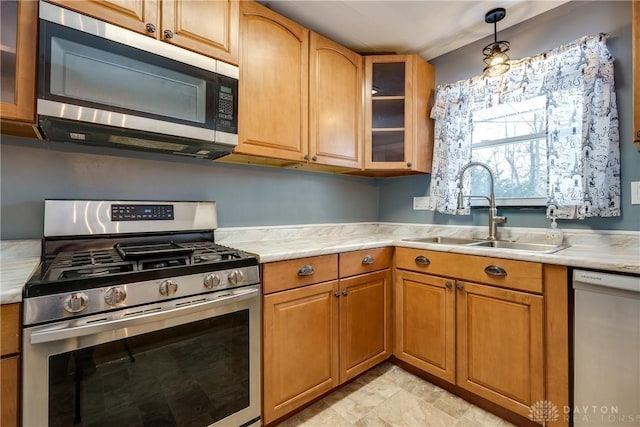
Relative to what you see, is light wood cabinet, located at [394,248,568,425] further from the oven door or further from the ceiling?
the ceiling

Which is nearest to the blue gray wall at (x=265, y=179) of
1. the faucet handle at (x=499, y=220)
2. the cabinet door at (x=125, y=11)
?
the faucet handle at (x=499, y=220)

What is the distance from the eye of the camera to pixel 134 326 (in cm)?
101

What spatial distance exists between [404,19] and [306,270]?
5.62ft

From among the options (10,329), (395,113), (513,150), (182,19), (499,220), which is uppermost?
(182,19)

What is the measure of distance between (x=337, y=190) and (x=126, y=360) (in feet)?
5.93

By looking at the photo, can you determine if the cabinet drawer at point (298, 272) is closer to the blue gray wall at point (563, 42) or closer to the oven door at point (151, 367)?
the oven door at point (151, 367)

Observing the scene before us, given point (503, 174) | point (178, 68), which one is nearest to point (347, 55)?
point (178, 68)

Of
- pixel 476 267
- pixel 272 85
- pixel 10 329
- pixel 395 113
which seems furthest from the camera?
pixel 395 113

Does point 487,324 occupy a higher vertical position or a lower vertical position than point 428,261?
lower

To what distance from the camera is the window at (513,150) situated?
1929mm

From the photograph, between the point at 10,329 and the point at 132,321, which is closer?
the point at 10,329

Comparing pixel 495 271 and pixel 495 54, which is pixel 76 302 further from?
pixel 495 54

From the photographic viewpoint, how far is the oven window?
93cm

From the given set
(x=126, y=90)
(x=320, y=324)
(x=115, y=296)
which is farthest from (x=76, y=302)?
(x=320, y=324)
